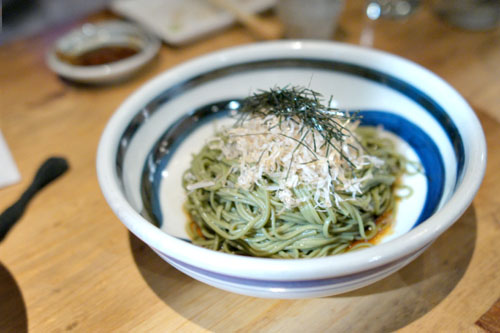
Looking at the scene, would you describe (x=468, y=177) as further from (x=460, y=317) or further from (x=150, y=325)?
(x=150, y=325)

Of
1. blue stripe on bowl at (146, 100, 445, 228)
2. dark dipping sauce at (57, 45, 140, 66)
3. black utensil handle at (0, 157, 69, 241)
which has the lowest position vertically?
black utensil handle at (0, 157, 69, 241)

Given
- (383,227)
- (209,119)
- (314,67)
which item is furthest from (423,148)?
(209,119)

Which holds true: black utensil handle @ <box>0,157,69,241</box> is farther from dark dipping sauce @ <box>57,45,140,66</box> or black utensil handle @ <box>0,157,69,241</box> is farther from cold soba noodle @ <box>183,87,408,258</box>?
dark dipping sauce @ <box>57,45,140,66</box>

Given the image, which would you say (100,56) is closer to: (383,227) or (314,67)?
(314,67)

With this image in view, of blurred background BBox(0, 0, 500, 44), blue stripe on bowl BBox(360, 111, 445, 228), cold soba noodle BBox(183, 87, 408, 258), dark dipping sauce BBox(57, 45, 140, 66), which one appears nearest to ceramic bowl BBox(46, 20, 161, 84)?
dark dipping sauce BBox(57, 45, 140, 66)

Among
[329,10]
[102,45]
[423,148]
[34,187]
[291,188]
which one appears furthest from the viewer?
[102,45]

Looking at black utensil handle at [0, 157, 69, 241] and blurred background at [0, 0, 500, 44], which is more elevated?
blurred background at [0, 0, 500, 44]
